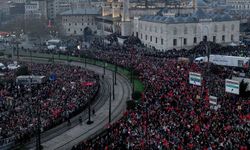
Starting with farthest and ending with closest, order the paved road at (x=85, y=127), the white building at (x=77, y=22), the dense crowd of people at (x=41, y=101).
→ the white building at (x=77, y=22) → the dense crowd of people at (x=41, y=101) → the paved road at (x=85, y=127)

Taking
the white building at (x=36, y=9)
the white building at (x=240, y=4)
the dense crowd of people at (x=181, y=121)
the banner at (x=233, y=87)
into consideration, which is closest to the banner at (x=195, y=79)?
the dense crowd of people at (x=181, y=121)

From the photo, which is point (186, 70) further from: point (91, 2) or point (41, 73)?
point (91, 2)

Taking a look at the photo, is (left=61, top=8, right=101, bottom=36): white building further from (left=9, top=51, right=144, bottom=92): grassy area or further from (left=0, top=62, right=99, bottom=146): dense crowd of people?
(left=0, top=62, right=99, bottom=146): dense crowd of people

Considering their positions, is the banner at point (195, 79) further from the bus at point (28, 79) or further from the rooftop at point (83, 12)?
the rooftop at point (83, 12)

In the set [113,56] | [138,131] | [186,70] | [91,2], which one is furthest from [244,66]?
[91,2]

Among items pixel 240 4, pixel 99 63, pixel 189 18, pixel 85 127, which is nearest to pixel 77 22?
pixel 189 18

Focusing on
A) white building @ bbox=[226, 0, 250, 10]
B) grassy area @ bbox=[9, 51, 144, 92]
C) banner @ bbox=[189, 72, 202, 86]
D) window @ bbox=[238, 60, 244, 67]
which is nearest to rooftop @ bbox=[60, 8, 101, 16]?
grassy area @ bbox=[9, 51, 144, 92]

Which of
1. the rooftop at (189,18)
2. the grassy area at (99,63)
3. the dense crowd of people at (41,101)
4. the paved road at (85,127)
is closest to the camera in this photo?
the paved road at (85,127)
